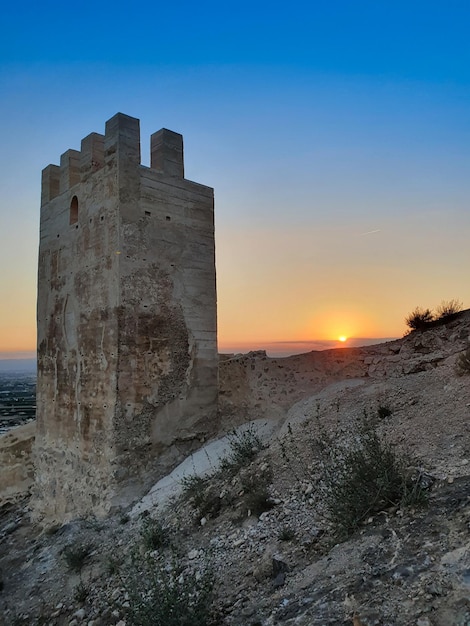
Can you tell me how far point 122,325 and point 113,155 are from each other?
2.87m

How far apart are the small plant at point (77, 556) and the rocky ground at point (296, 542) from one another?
2 centimetres

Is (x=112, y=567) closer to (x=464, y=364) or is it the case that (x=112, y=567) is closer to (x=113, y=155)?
(x=464, y=364)

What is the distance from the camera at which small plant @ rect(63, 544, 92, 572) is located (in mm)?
5895

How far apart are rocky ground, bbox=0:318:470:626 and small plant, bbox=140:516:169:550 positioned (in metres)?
0.02

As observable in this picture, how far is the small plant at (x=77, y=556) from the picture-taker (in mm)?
5895

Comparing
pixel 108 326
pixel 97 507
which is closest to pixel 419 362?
pixel 108 326

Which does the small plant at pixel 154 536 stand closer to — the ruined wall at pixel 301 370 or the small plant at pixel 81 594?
the small plant at pixel 81 594

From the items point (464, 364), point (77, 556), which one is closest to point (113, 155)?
point (77, 556)

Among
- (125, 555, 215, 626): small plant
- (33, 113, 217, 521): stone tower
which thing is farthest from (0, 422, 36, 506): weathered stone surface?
(125, 555, 215, 626): small plant

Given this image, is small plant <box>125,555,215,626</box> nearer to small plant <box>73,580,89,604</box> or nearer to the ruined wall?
small plant <box>73,580,89,604</box>

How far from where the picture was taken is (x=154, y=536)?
17.8 feet

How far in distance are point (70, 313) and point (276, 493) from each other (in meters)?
5.42

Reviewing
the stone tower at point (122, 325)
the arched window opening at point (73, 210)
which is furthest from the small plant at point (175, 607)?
the arched window opening at point (73, 210)

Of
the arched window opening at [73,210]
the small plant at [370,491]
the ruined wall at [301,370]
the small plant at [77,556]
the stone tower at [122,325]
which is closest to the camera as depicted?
the small plant at [370,491]
